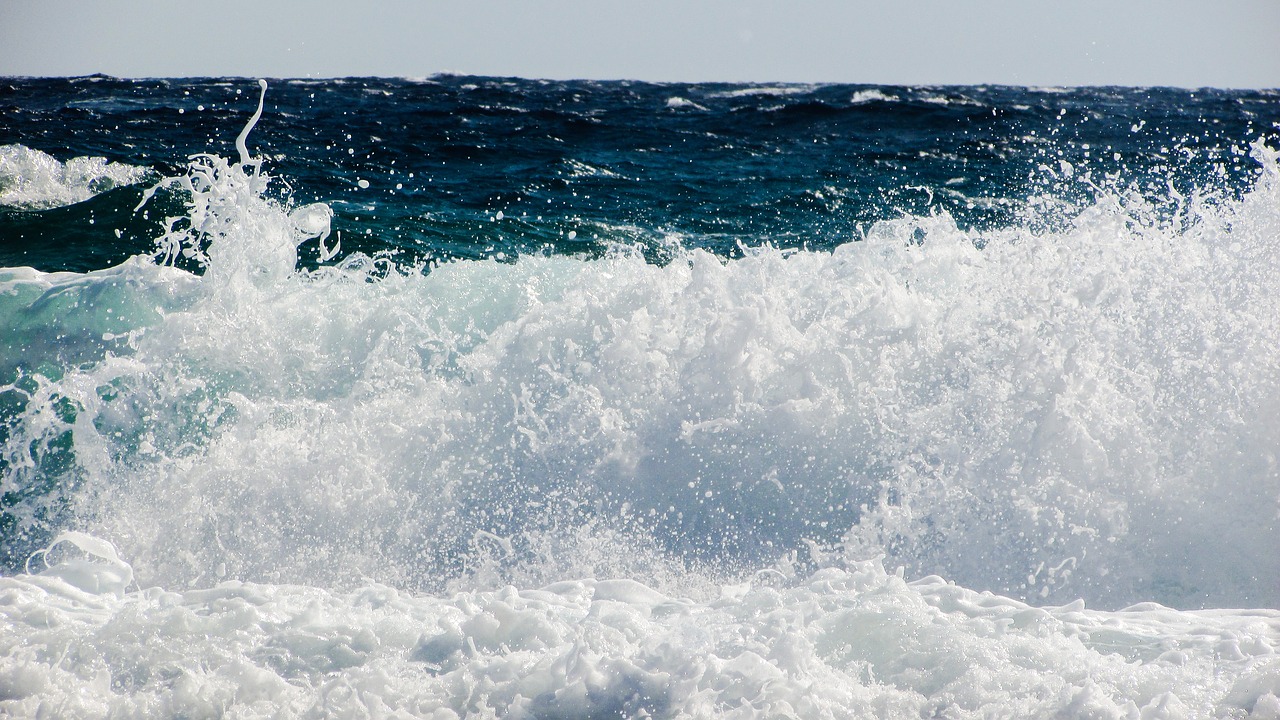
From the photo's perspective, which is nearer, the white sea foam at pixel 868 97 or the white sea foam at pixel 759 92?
the white sea foam at pixel 868 97

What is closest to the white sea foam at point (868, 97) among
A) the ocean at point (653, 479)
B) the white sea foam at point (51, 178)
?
the white sea foam at point (51, 178)

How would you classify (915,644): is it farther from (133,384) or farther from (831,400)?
(133,384)

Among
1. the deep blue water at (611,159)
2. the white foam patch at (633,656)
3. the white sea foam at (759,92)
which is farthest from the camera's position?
the white sea foam at (759,92)

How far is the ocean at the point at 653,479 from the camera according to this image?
267 cm

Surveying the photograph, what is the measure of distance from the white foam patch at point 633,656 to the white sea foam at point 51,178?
6589 millimetres

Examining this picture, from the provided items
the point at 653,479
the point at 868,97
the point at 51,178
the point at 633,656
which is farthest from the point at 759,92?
the point at 633,656

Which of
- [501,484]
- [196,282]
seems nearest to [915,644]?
[501,484]

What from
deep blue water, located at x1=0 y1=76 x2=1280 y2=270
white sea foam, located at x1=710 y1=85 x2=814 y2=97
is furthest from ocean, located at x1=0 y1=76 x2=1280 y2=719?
white sea foam, located at x1=710 y1=85 x2=814 y2=97

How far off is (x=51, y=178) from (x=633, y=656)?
8989 millimetres

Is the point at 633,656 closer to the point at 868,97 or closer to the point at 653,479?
the point at 653,479

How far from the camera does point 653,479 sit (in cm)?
423

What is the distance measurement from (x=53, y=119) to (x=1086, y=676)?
15.0 m

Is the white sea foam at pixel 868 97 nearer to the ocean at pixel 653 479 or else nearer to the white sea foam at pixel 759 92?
the white sea foam at pixel 759 92

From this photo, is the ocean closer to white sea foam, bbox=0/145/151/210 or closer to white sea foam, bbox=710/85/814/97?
white sea foam, bbox=0/145/151/210
